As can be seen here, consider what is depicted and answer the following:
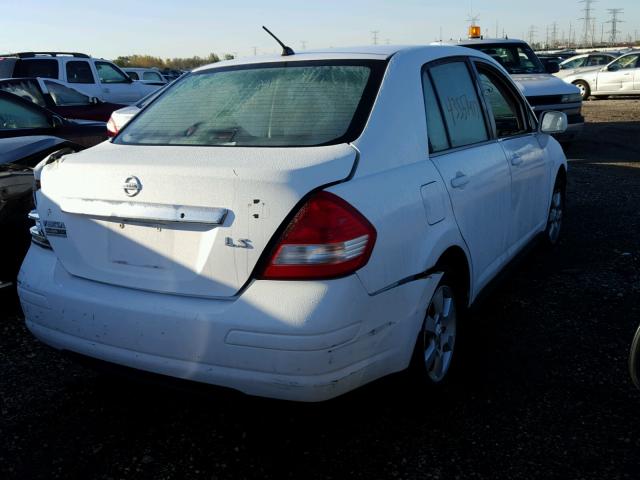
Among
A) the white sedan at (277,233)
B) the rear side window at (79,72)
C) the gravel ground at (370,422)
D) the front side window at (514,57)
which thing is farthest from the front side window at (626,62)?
the white sedan at (277,233)

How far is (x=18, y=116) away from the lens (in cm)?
672

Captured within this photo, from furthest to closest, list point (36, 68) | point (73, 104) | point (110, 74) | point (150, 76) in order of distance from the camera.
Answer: point (150, 76) → point (110, 74) → point (36, 68) → point (73, 104)

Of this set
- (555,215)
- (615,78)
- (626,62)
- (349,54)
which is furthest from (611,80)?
(349,54)

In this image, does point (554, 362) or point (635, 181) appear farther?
point (635, 181)

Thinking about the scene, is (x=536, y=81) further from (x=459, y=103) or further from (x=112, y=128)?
(x=459, y=103)

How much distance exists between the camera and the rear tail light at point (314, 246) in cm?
230

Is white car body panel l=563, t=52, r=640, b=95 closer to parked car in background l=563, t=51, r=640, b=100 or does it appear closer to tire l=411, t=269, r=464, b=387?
parked car in background l=563, t=51, r=640, b=100

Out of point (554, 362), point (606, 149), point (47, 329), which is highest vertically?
point (47, 329)

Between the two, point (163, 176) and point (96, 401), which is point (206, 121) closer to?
point (163, 176)

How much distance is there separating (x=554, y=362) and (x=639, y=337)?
1555 millimetres

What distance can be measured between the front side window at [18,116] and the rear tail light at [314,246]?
524 cm

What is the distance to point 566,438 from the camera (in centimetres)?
277

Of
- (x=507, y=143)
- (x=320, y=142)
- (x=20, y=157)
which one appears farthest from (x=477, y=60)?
(x=20, y=157)

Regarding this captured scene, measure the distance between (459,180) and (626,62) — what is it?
2203 centimetres
